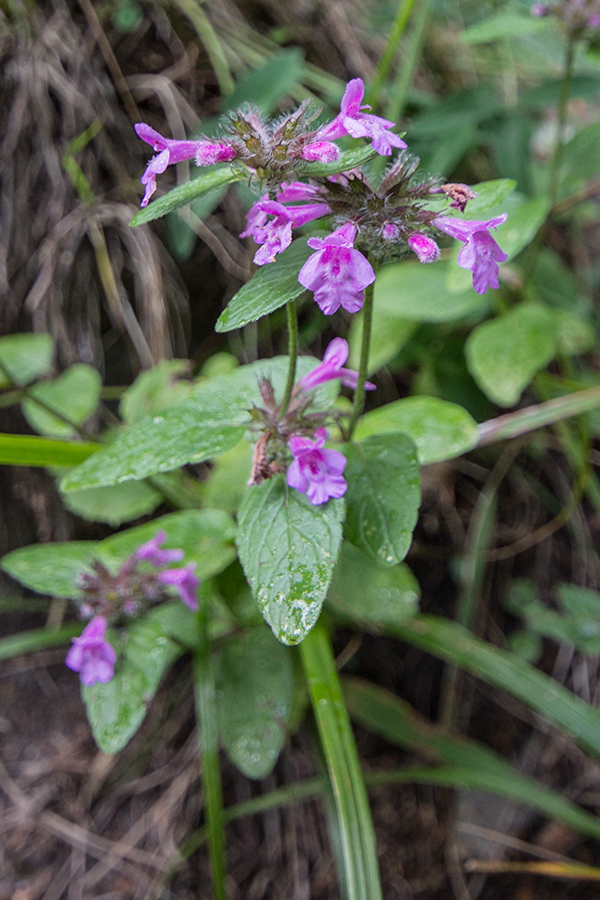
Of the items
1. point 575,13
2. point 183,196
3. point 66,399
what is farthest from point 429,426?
point 575,13

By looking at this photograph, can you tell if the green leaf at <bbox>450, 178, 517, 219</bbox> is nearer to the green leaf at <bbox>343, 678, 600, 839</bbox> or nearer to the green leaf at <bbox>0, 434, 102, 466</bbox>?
the green leaf at <bbox>0, 434, 102, 466</bbox>

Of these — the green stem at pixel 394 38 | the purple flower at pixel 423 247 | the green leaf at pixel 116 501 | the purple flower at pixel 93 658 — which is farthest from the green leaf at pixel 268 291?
the green stem at pixel 394 38

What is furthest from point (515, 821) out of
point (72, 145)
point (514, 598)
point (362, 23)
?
point (362, 23)

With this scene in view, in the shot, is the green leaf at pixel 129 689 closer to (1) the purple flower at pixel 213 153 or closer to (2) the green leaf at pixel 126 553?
(2) the green leaf at pixel 126 553

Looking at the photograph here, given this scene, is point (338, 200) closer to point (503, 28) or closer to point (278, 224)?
point (278, 224)

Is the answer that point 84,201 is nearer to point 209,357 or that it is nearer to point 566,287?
point 209,357

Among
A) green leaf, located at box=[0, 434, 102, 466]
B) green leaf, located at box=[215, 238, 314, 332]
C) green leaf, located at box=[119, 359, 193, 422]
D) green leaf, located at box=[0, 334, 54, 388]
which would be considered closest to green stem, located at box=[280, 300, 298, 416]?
green leaf, located at box=[215, 238, 314, 332]
